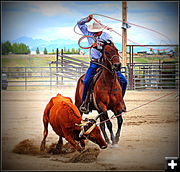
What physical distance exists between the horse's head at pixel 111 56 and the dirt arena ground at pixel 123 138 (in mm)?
1356

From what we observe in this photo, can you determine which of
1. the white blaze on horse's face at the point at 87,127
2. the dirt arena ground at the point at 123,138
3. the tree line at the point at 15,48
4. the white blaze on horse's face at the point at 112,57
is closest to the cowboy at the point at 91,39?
the white blaze on horse's face at the point at 112,57

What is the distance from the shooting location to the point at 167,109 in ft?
35.0

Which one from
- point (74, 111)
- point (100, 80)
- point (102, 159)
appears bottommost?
point (102, 159)

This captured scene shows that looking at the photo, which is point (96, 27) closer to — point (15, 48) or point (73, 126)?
point (73, 126)

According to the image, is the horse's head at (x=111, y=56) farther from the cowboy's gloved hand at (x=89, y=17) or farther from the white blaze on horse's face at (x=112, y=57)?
the cowboy's gloved hand at (x=89, y=17)

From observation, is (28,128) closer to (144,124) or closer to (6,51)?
(144,124)

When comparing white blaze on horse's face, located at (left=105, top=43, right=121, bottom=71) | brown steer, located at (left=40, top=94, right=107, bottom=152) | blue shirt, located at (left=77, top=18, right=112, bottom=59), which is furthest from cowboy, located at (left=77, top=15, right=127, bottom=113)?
brown steer, located at (left=40, top=94, right=107, bottom=152)

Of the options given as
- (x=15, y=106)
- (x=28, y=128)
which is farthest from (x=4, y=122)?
(x=15, y=106)

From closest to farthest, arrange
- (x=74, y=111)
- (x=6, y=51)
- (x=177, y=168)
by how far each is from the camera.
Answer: (x=177, y=168) < (x=74, y=111) < (x=6, y=51)

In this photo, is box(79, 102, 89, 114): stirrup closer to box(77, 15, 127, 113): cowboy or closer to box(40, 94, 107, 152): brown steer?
box(77, 15, 127, 113): cowboy

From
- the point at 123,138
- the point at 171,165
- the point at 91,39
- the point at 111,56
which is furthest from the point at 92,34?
the point at 171,165

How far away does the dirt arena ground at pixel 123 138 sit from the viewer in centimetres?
562

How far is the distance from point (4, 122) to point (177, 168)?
15.0 ft

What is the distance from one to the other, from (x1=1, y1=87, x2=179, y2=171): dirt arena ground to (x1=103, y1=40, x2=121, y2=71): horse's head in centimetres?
136
